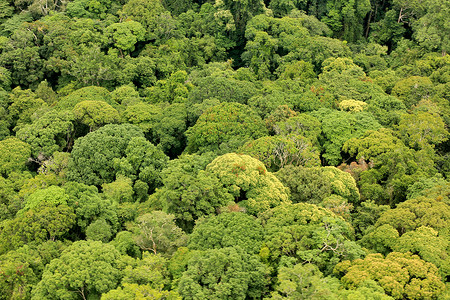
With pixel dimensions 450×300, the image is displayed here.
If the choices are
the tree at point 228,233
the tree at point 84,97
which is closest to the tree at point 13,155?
the tree at point 84,97

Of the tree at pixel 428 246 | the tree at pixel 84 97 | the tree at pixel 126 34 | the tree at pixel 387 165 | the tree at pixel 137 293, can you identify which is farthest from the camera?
the tree at pixel 126 34

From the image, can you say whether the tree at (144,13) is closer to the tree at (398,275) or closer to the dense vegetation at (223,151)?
the dense vegetation at (223,151)

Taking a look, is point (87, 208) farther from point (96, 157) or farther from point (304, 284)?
point (304, 284)

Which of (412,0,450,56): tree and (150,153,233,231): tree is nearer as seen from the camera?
(150,153,233,231): tree

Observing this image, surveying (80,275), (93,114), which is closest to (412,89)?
(93,114)

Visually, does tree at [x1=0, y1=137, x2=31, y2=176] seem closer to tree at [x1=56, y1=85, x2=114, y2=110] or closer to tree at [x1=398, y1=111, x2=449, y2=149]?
tree at [x1=56, y1=85, x2=114, y2=110]

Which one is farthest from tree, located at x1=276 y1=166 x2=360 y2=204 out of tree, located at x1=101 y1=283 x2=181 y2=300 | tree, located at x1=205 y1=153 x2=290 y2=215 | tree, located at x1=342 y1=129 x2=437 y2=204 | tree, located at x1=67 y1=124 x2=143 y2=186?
tree, located at x1=101 y1=283 x2=181 y2=300

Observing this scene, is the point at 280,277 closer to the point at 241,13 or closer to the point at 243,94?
the point at 243,94
